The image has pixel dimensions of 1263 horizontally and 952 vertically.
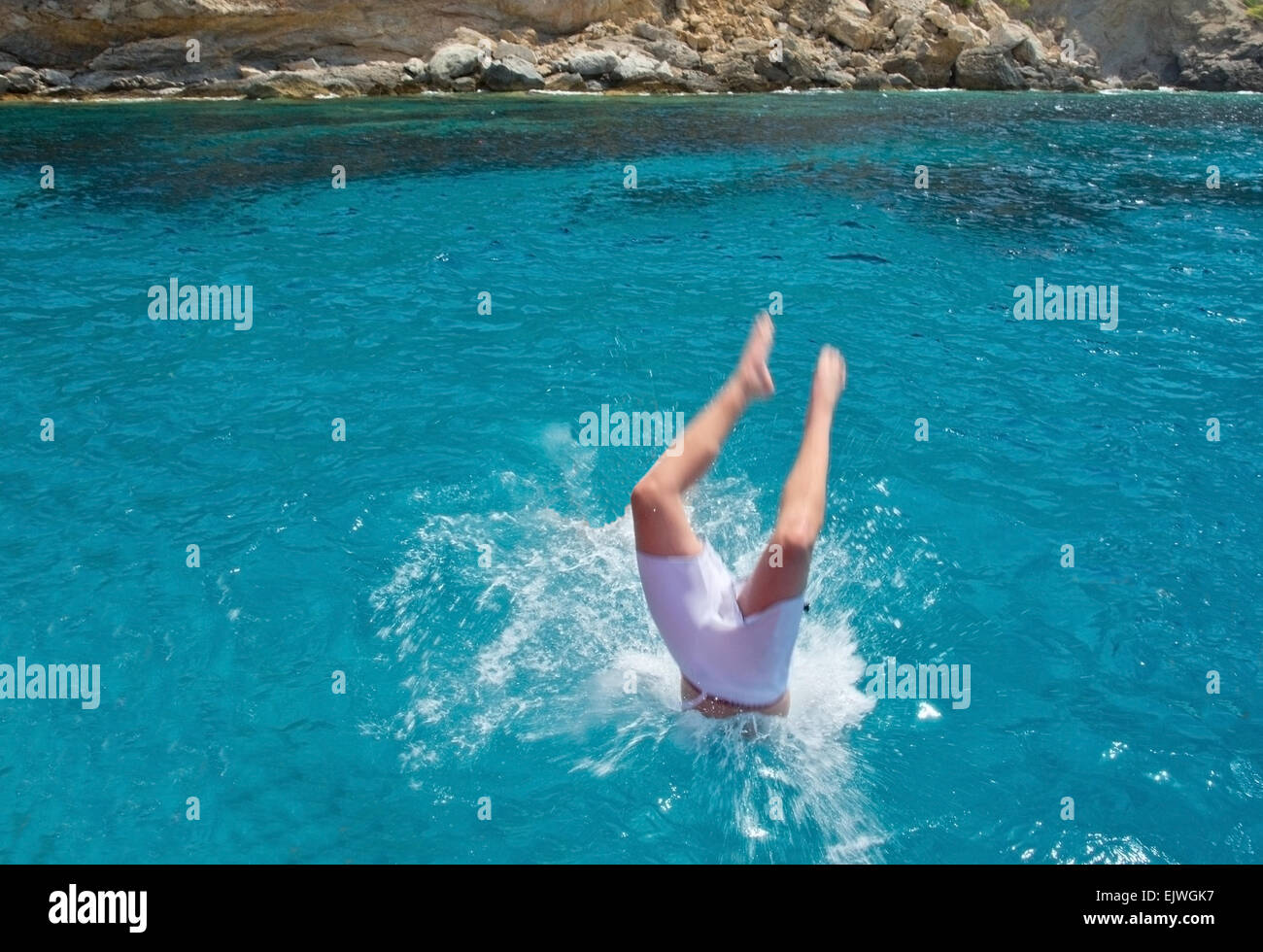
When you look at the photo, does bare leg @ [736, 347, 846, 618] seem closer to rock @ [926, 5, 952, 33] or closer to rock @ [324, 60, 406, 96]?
rock @ [324, 60, 406, 96]

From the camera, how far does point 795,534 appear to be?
2.88 m

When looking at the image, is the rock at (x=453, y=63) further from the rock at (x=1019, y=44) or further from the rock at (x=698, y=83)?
the rock at (x=1019, y=44)

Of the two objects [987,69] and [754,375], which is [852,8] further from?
[754,375]

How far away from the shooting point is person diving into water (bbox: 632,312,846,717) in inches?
117

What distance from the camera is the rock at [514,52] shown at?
30312 millimetres

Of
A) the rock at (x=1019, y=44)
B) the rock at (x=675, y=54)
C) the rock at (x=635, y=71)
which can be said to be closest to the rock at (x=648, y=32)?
the rock at (x=675, y=54)

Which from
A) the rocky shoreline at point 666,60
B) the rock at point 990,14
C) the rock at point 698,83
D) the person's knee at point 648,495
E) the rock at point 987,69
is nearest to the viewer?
the person's knee at point 648,495

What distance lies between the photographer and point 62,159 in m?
16.9

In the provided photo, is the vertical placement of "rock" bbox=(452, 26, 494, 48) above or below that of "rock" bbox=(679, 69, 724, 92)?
above
